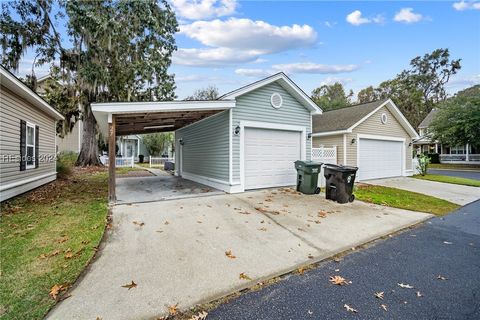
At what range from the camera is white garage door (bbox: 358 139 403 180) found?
13.0 metres

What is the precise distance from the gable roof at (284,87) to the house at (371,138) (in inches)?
133

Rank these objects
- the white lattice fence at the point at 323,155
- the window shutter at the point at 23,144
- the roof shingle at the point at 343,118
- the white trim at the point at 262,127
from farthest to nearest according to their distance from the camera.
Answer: the roof shingle at the point at 343,118 → the white lattice fence at the point at 323,155 → the white trim at the point at 262,127 → the window shutter at the point at 23,144

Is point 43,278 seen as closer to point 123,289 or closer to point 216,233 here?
point 123,289

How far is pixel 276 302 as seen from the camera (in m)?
2.77

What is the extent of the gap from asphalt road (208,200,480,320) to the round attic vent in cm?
611

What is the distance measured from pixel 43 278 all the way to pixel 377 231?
222 inches

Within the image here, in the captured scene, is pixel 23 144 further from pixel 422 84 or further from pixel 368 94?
pixel 368 94

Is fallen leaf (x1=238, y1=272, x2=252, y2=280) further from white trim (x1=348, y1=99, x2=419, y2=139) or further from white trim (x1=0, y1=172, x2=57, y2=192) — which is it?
white trim (x1=348, y1=99, x2=419, y2=139)

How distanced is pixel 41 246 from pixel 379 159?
48.1 feet

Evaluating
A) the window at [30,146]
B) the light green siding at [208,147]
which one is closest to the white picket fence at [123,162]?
the light green siding at [208,147]

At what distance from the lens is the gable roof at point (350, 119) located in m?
12.7

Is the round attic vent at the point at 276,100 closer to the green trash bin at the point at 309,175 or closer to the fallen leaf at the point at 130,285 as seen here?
the green trash bin at the point at 309,175

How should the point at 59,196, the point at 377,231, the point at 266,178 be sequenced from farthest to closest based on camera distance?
the point at 266,178, the point at 59,196, the point at 377,231

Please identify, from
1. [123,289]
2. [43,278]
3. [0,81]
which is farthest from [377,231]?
[0,81]
